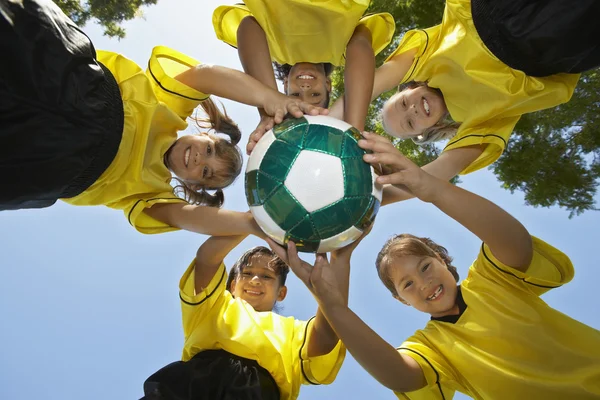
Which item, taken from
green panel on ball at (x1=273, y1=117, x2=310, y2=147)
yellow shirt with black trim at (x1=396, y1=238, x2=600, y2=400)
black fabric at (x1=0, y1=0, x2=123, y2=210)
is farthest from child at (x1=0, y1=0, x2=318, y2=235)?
yellow shirt with black trim at (x1=396, y1=238, x2=600, y2=400)

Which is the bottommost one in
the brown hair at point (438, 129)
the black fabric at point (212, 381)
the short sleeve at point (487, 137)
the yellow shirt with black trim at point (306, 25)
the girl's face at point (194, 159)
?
the black fabric at point (212, 381)

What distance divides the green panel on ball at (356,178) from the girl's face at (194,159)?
1.38 m

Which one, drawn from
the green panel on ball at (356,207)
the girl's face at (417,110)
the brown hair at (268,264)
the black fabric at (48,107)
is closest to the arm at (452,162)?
the girl's face at (417,110)

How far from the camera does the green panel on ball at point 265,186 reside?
2.17 metres

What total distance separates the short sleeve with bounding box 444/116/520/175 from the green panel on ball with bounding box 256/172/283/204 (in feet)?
5.76

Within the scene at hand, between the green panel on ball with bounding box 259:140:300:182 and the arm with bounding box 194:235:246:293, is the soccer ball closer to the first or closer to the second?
the green panel on ball with bounding box 259:140:300:182

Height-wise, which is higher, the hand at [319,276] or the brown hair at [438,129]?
the brown hair at [438,129]

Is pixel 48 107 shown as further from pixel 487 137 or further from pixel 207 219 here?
pixel 487 137

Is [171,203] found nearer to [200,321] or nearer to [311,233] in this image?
[200,321]

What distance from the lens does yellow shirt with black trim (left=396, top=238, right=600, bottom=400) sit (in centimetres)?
287

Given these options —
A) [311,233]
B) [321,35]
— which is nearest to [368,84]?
[321,35]

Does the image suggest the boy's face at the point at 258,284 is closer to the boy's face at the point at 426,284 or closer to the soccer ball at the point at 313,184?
the boy's face at the point at 426,284

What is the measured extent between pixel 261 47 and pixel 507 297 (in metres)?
2.35

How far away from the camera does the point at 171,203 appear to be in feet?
9.91
